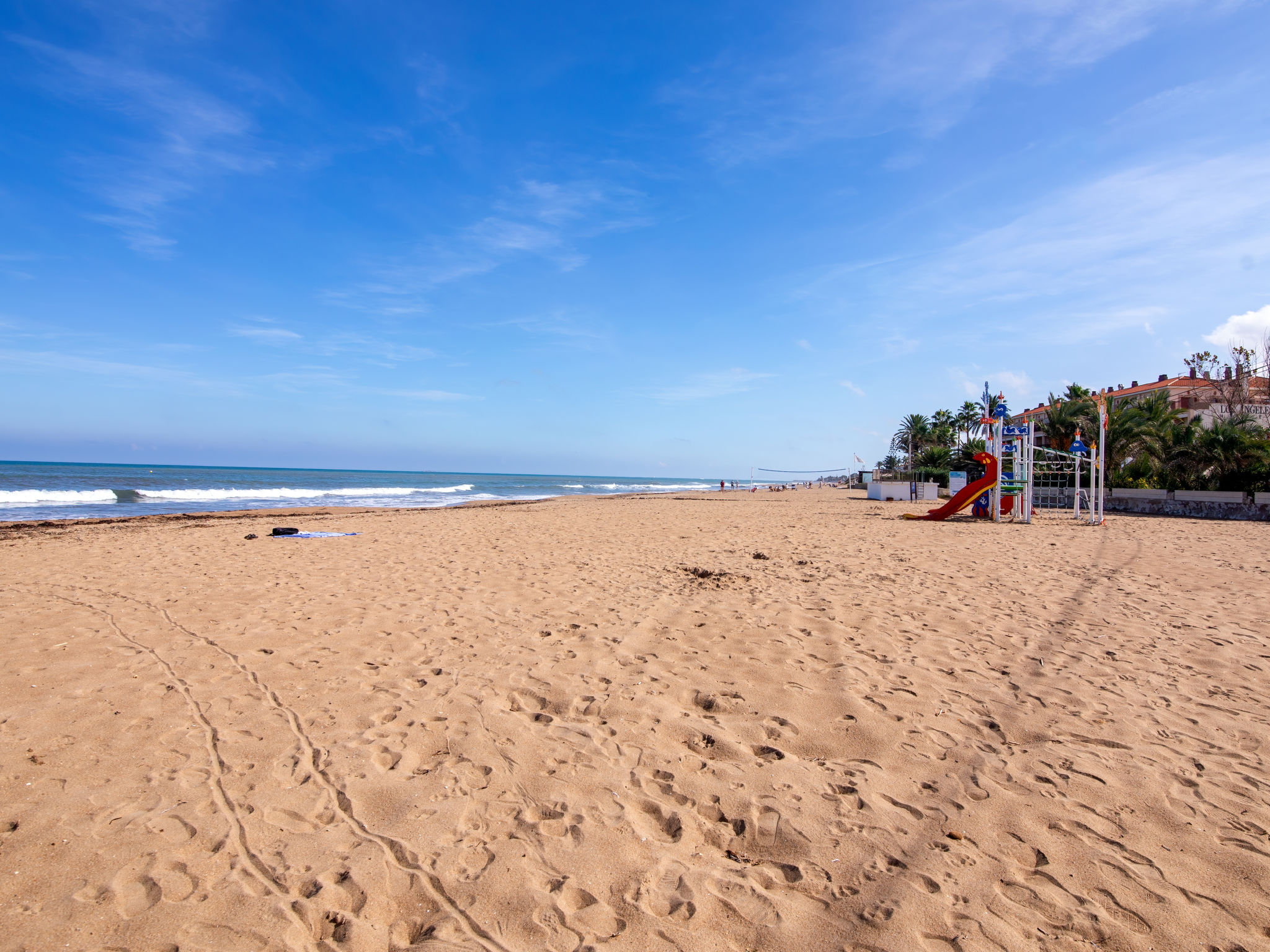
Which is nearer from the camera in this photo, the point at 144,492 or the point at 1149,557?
the point at 1149,557

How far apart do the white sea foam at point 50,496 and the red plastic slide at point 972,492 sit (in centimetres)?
3292

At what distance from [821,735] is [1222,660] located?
3774 mm

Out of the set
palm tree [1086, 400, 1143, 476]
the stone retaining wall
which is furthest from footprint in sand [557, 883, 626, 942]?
palm tree [1086, 400, 1143, 476]

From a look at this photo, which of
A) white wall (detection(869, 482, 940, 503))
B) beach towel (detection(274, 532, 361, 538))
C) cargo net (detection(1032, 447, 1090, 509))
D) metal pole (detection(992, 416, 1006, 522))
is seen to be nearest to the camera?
beach towel (detection(274, 532, 361, 538))

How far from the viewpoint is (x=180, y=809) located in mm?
2961

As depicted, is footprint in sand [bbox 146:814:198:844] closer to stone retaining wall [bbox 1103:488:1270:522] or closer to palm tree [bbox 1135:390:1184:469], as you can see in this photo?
stone retaining wall [bbox 1103:488:1270:522]

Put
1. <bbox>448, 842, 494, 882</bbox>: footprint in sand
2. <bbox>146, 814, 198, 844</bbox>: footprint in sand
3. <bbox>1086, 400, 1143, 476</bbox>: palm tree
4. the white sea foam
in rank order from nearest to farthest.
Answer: <bbox>448, 842, 494, 882</bbox>: footprint in sand → <bbox>146, 814, 198, 844</bbox>: footprint in sand → <bbox>1086, 400, 1143, 476</bbox>: palm tree → the white sea foam

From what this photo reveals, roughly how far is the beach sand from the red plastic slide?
1106 cm

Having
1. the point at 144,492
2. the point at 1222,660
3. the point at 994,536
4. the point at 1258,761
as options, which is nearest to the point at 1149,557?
the point at 994,536

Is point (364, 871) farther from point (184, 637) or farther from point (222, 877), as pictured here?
point (184, 637)

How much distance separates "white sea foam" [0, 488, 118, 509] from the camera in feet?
88.3

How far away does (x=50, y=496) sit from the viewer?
3000 centimetres

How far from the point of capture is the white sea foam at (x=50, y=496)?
26922mm

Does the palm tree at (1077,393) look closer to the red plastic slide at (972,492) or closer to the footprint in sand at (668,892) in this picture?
the red plastic slide at (972,492)
